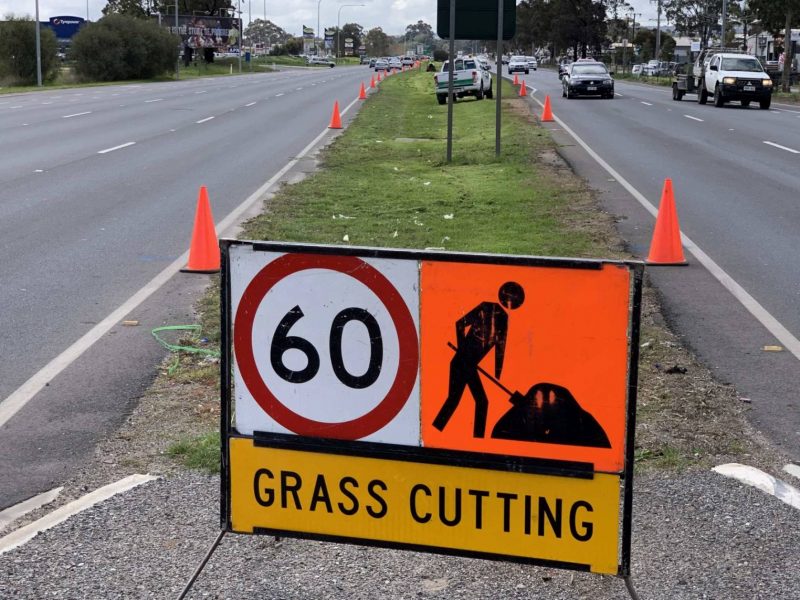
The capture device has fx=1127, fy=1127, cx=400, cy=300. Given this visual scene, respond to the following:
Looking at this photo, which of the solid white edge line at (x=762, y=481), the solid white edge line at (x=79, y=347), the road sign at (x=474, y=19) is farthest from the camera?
the road sign at (x=474, y=19)

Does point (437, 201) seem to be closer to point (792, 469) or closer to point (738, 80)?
point (792, 469)

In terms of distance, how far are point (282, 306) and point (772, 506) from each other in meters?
2.24

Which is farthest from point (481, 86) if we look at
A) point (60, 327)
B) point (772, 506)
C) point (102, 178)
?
point (772, 506)

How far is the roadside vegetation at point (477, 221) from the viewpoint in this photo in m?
5.53

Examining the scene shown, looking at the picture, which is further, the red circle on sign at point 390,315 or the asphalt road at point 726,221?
the asphalt road at point 726,221

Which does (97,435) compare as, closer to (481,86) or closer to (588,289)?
(588,289)

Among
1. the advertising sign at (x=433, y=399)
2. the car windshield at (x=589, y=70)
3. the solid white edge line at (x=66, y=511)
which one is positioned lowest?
the solid white edge line at (x=66, y=511)

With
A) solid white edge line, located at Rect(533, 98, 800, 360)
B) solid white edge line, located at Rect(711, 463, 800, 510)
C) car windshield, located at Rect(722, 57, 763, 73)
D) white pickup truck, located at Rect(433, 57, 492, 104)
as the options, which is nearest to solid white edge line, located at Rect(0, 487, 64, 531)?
solid white edge line, located at Rect(711, 463, 800, 510)

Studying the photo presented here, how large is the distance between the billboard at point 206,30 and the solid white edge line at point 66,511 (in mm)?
115706

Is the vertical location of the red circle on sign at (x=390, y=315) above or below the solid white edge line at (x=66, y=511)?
above

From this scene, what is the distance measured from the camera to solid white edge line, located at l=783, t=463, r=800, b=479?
16.1 ft

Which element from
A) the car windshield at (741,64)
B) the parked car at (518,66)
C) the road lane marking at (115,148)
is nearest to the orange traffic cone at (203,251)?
the road lane marking at (115,148)

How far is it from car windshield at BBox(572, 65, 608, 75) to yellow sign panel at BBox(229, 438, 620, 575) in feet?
139

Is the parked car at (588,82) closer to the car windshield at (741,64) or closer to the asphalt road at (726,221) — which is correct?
the car windshield at (741,64)
